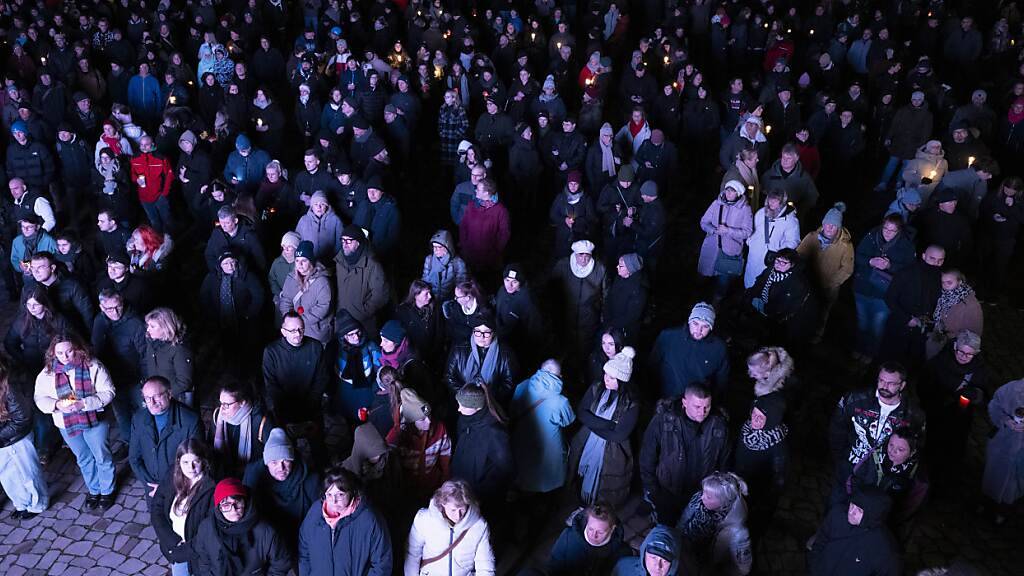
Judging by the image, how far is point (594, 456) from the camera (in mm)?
6281

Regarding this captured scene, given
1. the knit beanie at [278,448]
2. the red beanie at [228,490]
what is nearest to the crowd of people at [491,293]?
the knit beanie at [278,448]

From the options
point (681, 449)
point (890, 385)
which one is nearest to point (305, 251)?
point (681, 449)

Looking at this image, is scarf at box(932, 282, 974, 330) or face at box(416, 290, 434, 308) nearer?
face at box(416, 290, 434, 308)

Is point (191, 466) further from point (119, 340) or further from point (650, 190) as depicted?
point (650, 190)

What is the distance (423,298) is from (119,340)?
2.53 m

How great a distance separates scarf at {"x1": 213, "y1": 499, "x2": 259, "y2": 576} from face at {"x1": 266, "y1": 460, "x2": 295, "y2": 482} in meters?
0.32

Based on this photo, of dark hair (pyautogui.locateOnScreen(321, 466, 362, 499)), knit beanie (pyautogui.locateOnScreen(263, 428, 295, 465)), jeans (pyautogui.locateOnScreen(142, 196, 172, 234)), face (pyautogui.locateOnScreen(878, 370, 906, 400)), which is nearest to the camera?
dark hair (pyautogui.locateOnScreen(321, 466, 362, 499))

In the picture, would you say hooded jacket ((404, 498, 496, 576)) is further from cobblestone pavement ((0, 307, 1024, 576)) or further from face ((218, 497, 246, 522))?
cobblestone pavement ((0, 307, 1024, 576))

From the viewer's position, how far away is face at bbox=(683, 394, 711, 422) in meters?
5.70

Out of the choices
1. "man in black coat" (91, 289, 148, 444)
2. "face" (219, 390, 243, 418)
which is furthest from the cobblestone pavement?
"face" (219, 390, 243, 418)

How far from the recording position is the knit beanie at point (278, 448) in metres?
5.19

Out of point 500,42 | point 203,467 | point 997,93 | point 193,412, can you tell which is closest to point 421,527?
point 203,467

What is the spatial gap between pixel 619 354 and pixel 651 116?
7488 mm

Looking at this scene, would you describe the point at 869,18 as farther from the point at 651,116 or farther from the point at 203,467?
the point at 203,467
